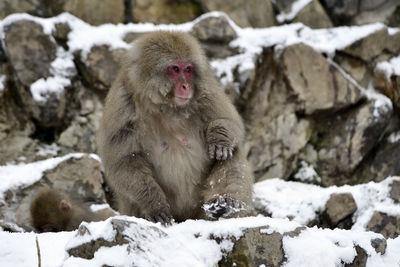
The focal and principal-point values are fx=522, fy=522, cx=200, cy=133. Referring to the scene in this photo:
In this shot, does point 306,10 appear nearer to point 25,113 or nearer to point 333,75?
point 333,75

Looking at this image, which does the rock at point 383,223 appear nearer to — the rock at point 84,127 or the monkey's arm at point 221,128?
the monkey's arm at point 221,128

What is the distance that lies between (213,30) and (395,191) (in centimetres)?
287

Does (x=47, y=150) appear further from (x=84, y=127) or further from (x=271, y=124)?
(x=271, y=124)

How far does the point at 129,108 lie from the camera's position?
3266 millimetres

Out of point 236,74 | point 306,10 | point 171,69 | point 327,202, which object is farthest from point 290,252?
point 306,10

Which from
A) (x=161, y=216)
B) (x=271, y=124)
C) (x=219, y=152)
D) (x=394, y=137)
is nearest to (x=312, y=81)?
(x=271, y=124)

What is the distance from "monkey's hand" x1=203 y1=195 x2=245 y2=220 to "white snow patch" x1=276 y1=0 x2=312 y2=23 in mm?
4588

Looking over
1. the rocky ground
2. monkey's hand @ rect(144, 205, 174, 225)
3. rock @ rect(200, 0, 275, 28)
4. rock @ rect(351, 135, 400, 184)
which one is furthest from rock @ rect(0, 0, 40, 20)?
rock @ rect(351, 135, 400, 184)

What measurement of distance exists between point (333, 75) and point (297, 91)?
18.7 inches

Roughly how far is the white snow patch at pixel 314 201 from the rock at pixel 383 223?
0.13 ft

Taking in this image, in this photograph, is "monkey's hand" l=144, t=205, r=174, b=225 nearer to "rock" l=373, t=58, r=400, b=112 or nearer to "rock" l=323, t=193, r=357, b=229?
"rock" l=323, t=193, r=357, b=229

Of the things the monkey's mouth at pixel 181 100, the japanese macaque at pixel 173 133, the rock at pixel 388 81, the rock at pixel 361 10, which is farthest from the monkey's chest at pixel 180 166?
the rock at pixel 361 10

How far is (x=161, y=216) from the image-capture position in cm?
A: 291

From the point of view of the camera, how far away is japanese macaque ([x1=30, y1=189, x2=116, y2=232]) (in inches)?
166
